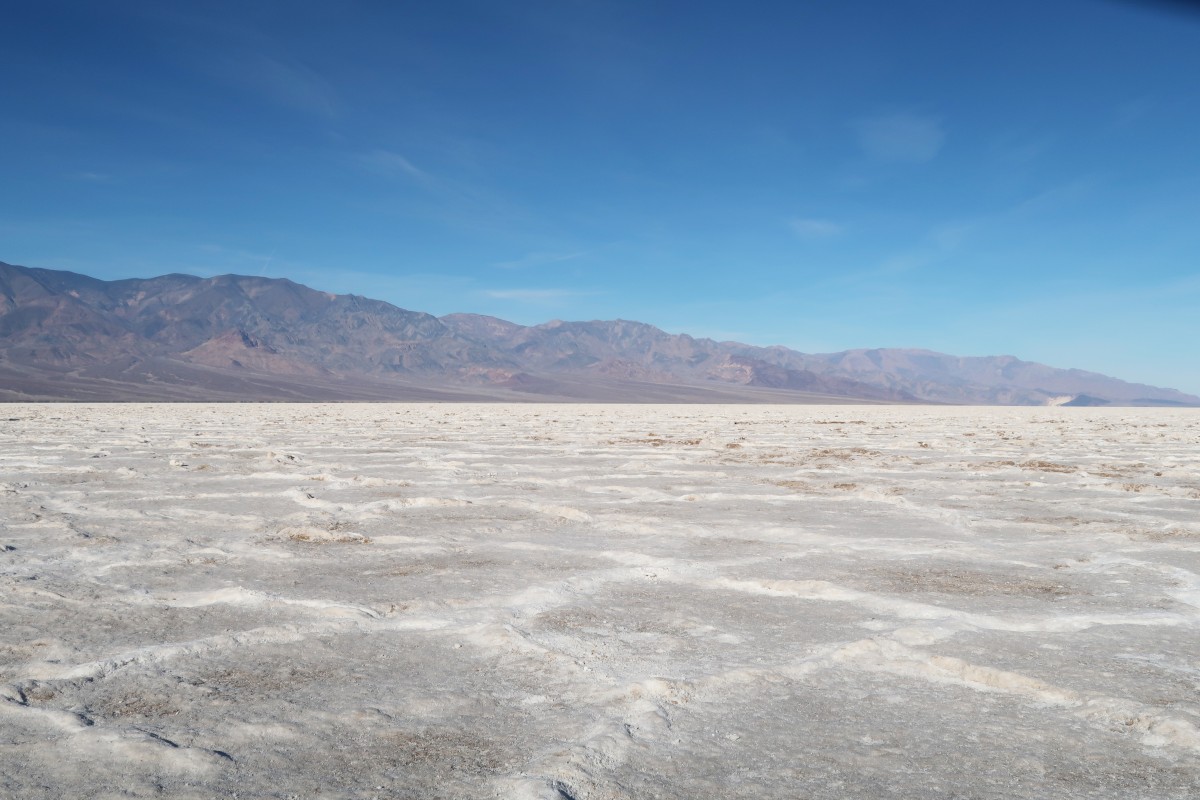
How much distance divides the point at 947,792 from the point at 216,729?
1.35 m

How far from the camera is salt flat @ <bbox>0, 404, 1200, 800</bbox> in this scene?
1.58 meters

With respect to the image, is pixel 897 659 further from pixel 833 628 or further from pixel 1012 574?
pixel 1012 574

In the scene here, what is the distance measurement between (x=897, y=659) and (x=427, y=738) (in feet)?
3.89

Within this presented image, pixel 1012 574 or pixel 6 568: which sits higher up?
pixel 1012 574

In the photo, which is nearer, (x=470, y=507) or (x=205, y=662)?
(x=205, y=662)

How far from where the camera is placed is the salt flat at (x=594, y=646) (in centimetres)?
158

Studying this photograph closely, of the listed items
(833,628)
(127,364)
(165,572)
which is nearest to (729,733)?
(833,628)

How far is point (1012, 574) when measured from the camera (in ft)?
10.7

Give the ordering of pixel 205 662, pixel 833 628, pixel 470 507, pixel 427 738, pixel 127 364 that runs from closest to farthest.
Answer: pixel 427 738, pixel 205 662, pixel 833 628, pixel 470 507, pixel 127 364

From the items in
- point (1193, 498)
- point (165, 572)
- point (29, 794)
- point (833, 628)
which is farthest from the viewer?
point (1193, 498)

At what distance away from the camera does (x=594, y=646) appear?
2.32 m

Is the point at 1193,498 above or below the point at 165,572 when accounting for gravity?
above

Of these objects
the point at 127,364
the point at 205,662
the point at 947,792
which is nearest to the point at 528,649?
the point at 205,662

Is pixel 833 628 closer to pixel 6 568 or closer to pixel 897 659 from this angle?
pixel 897 659
